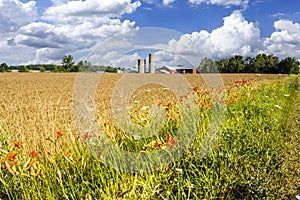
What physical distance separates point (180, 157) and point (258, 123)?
2.01 m

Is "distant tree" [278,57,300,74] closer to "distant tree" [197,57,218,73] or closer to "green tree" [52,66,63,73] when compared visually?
"green tree" [52,66,63,73]

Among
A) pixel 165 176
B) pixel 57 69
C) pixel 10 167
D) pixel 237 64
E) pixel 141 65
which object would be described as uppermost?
pixel 237 64

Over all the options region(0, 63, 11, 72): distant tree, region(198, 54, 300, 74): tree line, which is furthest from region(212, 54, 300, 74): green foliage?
region(0, 63, 11, 72): distant tree

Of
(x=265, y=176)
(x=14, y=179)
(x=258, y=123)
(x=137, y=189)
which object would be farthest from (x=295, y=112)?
(x=14, y=179)

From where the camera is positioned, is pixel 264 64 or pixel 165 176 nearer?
pixel 165 176

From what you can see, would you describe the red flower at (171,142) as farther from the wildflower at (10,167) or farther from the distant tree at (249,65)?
the distant tree at (249,65)

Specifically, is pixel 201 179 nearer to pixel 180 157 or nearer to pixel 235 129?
pixel 180 157

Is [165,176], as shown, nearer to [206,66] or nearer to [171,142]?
[171,142]

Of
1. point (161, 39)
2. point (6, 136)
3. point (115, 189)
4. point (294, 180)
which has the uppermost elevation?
point (161, 39)

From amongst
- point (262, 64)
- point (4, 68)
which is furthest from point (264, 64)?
point (4, 68)

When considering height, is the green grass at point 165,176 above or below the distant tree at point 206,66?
below

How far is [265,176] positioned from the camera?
→ 334 centimetres

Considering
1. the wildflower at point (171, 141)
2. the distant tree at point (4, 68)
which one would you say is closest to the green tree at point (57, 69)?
the distant tree at point (4, 68)

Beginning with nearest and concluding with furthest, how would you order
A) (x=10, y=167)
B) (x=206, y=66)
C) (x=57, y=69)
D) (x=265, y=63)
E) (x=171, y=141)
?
(x=10, y=167) < (x=171, y=141) < (x=206, y=66) < (x=57, y=69) < (x=265, y=63)
